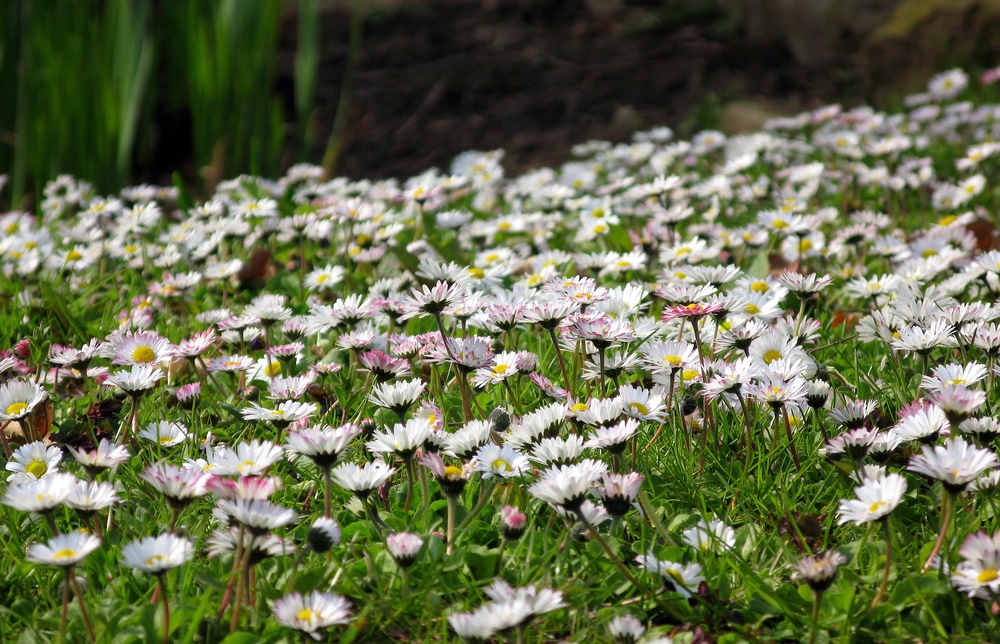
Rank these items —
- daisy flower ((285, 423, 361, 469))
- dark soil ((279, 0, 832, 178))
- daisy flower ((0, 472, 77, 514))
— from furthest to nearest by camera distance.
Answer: dark soil ((279, 0, 832, 178))
daisy flower ((285, 423, 361, 469))
daisy flower ((0, 472, 77, 514))

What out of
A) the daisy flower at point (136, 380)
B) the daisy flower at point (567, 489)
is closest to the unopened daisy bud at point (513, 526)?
the daisy flower at point (567, 489)

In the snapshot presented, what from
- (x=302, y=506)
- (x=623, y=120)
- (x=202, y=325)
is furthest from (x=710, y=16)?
(x=302, y=506)

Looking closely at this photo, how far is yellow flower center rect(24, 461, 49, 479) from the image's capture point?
60.8 inches

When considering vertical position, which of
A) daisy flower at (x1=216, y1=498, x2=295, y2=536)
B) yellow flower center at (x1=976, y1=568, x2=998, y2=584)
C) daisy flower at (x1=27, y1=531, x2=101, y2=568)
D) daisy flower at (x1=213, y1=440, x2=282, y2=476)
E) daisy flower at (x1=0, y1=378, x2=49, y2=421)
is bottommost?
daisy flower at (x1=0, y1=378, x2=49, y2=421)

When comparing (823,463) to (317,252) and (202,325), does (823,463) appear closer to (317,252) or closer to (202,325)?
(202,325)

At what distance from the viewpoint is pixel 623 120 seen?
6.24 metres

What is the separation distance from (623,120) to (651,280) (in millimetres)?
3675

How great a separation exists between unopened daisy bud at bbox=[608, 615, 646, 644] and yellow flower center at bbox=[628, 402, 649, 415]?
1.52 feet

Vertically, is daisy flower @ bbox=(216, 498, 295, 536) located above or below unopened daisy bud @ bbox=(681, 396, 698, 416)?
above

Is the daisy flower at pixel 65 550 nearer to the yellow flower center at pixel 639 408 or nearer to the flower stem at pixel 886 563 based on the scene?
the yellow flower center at pixel 639 408

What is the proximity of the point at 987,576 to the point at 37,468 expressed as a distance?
142 cm

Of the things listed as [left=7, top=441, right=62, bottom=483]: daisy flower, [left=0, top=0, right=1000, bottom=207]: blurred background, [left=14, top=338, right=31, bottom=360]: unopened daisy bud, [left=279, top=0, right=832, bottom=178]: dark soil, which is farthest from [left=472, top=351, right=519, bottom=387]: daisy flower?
[left=279, top=0, right=832, bottom=178]: dark soil

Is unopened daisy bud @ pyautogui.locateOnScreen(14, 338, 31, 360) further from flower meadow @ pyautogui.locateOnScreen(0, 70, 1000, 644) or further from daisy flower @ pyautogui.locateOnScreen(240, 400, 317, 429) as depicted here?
daisy flower @ pyautogui.locateOnScreen(240, 400, 317, 429)

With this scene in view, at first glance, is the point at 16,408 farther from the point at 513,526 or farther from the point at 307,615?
the point at 513,526
